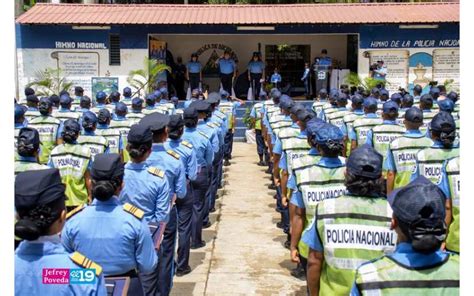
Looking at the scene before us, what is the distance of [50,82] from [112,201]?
15.8 metres

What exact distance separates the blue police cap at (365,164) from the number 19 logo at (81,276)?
1650 millimetres

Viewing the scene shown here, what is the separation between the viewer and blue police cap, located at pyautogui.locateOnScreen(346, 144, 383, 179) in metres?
3.44

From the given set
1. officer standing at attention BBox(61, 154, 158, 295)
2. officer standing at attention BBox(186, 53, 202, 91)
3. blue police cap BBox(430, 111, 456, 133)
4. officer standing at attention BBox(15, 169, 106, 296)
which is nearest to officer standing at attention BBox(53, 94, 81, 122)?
officer standing at attention BBox(61, 154, 158, 295)

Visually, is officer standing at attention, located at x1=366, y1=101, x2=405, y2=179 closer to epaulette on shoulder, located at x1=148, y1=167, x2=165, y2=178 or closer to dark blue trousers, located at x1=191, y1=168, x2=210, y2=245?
dark blue trousers, located at x1=191, y1=168, x2=210, y2=245

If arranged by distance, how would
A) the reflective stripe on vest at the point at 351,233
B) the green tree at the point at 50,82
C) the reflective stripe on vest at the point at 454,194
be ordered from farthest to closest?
the green tree at the point at 50,82, the reflective stripe on vest at the point at 454,194, the reflective stripe on vest at the point at 351,233

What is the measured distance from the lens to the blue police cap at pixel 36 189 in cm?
281

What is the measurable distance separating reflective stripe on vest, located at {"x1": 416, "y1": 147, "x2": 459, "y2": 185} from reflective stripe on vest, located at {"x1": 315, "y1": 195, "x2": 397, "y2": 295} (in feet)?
6.58

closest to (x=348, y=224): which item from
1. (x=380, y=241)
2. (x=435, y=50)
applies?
(x=380, y=241)

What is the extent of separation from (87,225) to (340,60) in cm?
2148

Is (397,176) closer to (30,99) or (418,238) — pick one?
(418,238)

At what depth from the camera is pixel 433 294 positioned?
2596 millimetres

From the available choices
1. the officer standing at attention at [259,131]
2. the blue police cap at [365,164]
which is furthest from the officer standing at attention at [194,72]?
the blue police cap at [365,164]

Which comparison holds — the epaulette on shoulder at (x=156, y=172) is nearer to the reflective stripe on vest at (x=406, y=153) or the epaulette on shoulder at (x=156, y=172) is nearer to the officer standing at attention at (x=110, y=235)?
the officer standing at attention at (x=110, y=235)
